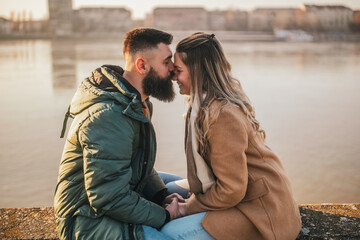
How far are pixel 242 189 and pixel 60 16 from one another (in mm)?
74707

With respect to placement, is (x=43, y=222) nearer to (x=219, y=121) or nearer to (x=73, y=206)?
(x=73, y=206)

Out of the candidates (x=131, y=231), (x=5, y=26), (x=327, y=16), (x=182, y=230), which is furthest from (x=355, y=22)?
(x=131, y=231)

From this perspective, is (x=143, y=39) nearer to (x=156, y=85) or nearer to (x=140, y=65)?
(x=140, y=65)

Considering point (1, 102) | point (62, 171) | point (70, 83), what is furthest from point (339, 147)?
point (70, 83)

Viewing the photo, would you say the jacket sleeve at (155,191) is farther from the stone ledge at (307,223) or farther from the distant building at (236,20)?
the distant building at (236,20)

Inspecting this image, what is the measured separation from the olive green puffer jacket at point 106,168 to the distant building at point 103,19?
71328 mm

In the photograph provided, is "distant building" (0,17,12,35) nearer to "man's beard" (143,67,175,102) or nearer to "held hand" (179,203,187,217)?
"man's beard" (143,67,175,102)

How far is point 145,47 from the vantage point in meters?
2.00

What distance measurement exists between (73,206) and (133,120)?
438 millimetres

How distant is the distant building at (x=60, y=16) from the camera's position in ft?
217

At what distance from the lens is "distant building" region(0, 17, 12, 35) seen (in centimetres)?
5647

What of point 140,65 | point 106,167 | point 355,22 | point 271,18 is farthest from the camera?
point 271,18

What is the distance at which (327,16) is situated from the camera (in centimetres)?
6769

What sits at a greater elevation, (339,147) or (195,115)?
(195,115)
